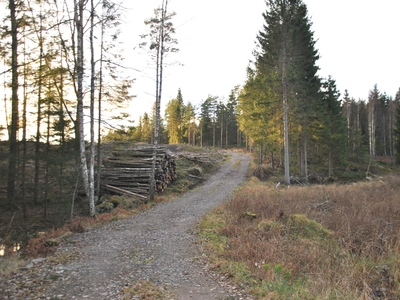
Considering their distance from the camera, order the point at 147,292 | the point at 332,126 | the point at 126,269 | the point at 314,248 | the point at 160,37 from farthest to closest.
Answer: the point at 332,126 < the point at 160,37 < the point at 314,248 < the point at 126,269 < the point at 147,292

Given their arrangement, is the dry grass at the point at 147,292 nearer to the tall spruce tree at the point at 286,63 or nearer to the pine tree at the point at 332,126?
the tall spruce tree at the point at 286,63

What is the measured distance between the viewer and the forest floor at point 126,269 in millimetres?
5297

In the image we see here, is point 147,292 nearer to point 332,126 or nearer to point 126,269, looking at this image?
point 126,269

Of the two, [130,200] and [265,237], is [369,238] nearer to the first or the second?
[265,237]

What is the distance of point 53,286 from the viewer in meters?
5.59

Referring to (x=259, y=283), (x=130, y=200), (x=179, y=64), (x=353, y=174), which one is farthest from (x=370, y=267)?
(x=353, y=174)

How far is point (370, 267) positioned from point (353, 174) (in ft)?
96.2

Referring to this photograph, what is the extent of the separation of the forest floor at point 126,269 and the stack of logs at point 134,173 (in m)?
6.87

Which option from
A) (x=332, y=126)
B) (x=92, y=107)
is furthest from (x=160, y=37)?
(x=332, y=126)

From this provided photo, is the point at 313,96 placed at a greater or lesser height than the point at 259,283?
greater

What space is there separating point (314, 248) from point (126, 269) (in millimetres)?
4633

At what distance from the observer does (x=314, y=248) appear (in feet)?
22.7

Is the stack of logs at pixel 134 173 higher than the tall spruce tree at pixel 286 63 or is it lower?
lower

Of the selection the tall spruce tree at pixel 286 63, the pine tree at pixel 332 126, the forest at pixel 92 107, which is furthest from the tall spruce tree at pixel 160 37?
the pine tree at pixel 332 126
